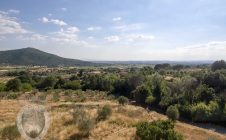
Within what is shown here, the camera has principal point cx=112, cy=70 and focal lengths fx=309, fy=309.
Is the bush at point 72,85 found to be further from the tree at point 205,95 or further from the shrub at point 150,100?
the tree at point 205,95

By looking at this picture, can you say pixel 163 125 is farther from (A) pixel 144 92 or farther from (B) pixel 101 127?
(A) pixel 144 92

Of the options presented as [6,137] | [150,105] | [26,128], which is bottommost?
[150,105]

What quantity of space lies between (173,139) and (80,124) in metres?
7.68

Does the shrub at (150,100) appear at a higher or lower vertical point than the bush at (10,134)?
lower

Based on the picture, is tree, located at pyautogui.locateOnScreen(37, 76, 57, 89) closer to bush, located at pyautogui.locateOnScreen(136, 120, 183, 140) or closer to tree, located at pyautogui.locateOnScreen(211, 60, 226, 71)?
tree, located at pyautogui.locateOnScreen(211, 60, 226, 71)

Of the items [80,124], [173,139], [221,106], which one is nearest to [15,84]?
[221,106]

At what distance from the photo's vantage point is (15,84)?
A: 80.2 m

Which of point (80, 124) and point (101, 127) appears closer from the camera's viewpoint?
point (80, 124)

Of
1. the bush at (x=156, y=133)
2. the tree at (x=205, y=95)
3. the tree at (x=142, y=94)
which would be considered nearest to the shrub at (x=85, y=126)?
the bush at (x=156, y=133)

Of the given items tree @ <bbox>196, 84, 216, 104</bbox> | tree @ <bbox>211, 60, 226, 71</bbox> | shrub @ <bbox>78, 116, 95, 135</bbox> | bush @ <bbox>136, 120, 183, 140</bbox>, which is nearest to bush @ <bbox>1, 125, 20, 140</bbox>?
shrub @ <bbox>78, 116, 95, 135</bbox>

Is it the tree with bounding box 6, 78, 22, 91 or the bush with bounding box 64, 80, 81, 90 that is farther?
the bush with bounding box 64, 80, 81, 90

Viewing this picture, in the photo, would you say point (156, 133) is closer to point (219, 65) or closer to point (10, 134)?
point (10, 134)

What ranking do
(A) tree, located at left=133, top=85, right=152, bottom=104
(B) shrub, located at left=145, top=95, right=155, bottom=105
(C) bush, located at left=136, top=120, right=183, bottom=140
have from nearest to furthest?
1. (C) bush, located at left=136, top=120, right=183, bottom=140
2. (B) shrub, located at left=145, top=95, right=155, bottom=105
3. (A) tree, located at left=133, top=85, right=152, bottom=104

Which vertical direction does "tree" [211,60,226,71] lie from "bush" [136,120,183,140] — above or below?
above
